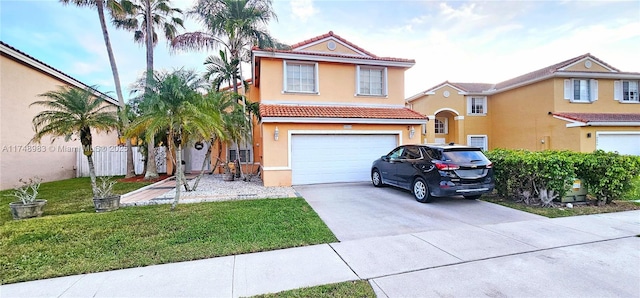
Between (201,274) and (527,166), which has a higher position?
(527,166)

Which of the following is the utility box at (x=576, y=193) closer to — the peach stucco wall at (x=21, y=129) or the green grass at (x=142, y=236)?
the green grass at (x=142, y=236)

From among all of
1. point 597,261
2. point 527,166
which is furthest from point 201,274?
point 527,166

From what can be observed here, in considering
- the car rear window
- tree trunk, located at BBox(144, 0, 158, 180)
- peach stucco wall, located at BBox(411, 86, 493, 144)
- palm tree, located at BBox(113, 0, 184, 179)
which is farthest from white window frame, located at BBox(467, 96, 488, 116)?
tree trunk, located at BBox(144, 0, 158, 180)

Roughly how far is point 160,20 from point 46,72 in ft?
18.2

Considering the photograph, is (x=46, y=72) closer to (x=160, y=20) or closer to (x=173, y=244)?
(x=160, y=20)

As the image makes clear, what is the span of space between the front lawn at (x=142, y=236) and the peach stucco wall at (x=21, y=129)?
571 cm

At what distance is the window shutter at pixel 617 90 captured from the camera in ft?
59.9

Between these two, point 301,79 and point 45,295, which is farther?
point 301,79

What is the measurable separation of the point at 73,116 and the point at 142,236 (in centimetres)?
414

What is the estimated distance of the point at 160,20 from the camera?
46.4 feet

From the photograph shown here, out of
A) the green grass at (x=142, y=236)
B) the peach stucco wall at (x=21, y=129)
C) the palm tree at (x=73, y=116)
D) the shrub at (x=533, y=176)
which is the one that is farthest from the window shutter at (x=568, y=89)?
the peach stucco wall at (x=21, y=129)

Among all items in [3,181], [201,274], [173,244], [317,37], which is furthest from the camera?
[317,37]

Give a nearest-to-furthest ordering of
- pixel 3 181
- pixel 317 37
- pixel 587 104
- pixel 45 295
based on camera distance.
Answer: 1. pixel 45 295
2. pixel 3 181
3. pixel 317 37
4. pixel 587 104

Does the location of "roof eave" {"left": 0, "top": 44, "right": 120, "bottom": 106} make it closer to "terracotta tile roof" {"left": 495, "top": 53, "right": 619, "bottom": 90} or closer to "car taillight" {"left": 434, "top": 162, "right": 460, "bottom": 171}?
"car taillight" {"left": 434, "top": 162, "right": 460, "bottom": 171}
